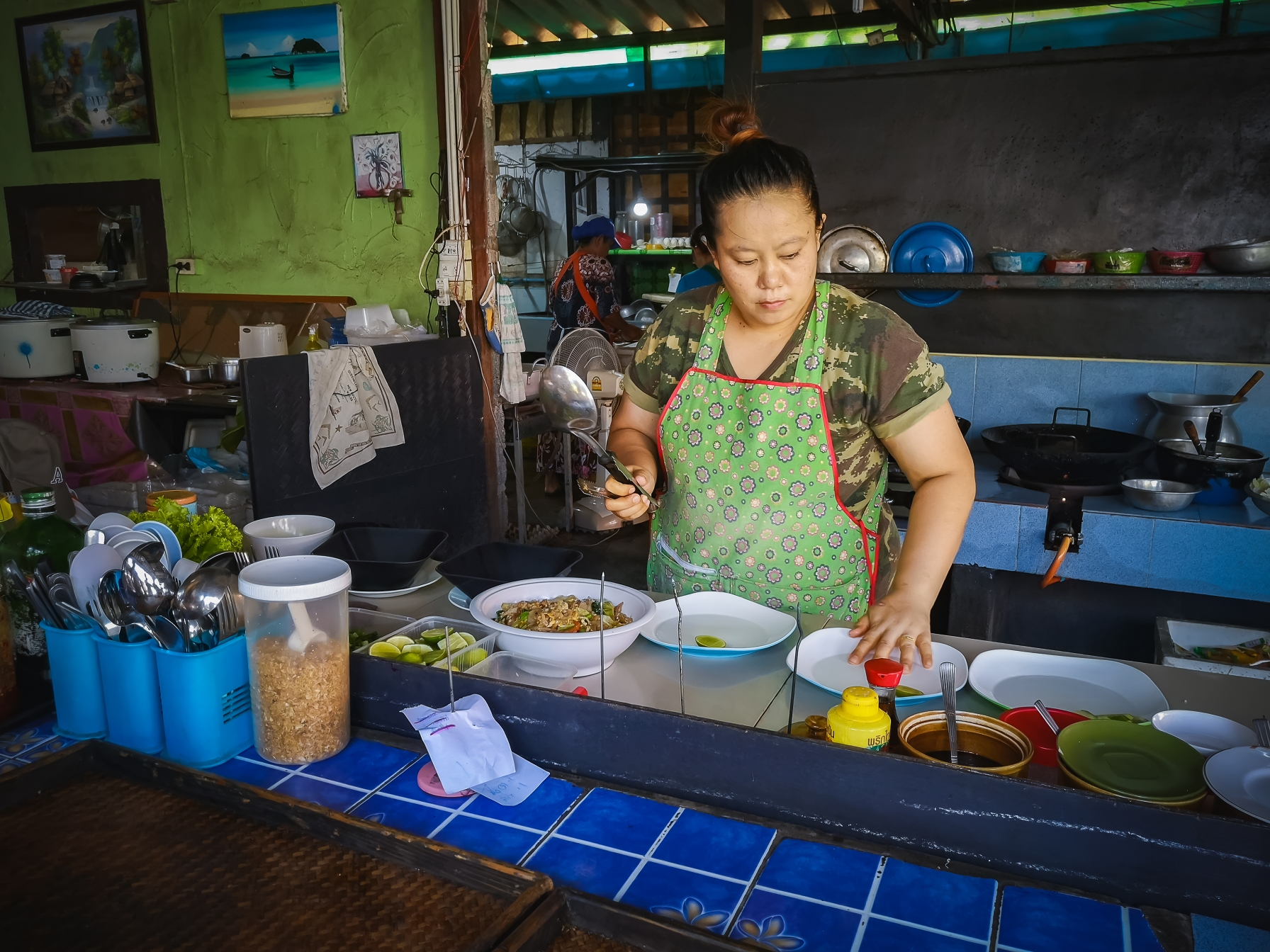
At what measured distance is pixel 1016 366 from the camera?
3.88 m

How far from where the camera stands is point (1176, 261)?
3.45 m

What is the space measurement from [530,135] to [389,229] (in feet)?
21.9

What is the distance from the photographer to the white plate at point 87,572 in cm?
134

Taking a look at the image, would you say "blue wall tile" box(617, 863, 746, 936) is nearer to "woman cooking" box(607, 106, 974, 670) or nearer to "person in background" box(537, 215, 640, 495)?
"woman cooking" box(607, 106, 974, 670)

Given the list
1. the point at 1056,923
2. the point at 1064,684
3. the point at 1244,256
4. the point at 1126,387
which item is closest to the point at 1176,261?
the point at 1244,256

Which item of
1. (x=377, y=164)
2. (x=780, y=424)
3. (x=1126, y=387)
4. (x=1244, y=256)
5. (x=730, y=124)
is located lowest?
(x=1126, y=387)

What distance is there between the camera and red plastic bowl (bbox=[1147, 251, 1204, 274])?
3.42m

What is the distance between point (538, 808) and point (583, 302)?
6.01m

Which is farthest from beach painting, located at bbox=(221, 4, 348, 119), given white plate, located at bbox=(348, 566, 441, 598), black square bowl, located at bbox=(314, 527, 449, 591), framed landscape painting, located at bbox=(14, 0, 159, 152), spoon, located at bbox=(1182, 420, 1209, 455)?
spoon, located at bbox=(1182, 420, 1209, 455)

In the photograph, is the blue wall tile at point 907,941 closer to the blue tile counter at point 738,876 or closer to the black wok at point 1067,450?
the blue tile counter at point 738,876

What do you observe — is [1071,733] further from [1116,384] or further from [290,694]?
[1116,384]

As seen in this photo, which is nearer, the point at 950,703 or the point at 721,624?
the point at 950,703

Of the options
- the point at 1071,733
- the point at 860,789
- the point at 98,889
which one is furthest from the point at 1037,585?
the point at 98,889

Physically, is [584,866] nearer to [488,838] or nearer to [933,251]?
[488,838]
